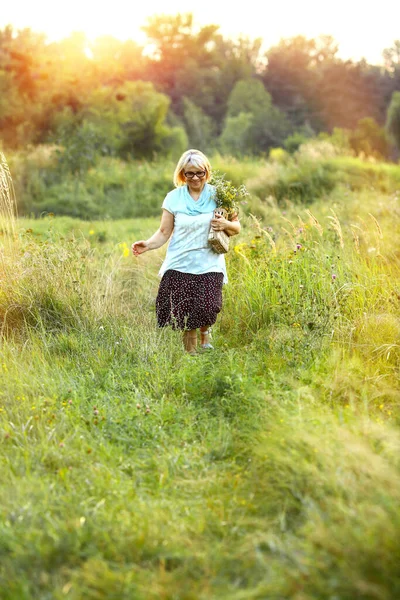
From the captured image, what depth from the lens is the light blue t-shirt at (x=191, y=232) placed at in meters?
5.19

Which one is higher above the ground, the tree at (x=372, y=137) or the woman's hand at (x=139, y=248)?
the woman's hand at (x=139, y=248)

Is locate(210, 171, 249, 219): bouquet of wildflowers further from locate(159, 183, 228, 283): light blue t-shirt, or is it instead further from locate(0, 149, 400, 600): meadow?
locate(0, 149, 400, 600): meadow

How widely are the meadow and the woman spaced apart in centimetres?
29

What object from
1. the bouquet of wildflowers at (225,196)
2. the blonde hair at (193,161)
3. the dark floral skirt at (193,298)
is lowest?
the dark floral skirt at (193,298)

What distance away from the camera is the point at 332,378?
415 cm

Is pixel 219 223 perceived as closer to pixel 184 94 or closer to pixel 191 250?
pixel 191 250

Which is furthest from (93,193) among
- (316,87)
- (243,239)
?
(316,87)

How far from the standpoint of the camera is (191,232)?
17.0 ft

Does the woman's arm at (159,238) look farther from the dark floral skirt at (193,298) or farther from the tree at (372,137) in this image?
the tree at (372,137)

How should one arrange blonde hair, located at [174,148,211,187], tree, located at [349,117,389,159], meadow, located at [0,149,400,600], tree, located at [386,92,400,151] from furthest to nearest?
tree, located at [349,117,389,159]
tree, located at [386,92,400,151]
blonde hair, located at [174,148,211,187]
meadow, located at [0,149,400,600]

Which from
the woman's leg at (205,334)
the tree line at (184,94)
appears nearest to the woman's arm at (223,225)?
the woman's leg at (205,334)

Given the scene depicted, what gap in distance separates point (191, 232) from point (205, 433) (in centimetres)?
189

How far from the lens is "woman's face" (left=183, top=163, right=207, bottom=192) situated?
16.8 feet

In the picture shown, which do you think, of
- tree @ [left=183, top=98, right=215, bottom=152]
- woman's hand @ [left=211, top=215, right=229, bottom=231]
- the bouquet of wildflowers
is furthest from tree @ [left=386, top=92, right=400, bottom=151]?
woman's hand @ [left=211, top=215, right=229, bottom=231]
